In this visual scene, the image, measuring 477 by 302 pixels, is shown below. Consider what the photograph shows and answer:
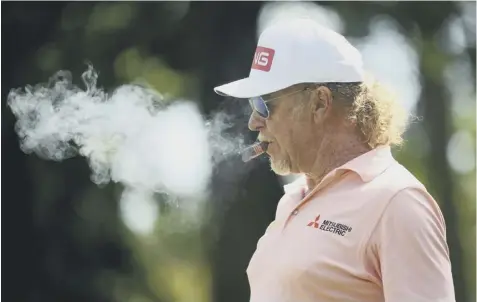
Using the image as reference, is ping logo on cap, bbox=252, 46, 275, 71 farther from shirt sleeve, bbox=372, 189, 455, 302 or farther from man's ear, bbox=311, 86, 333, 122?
shirt sleeve, bbox=372, 189, 455, 302

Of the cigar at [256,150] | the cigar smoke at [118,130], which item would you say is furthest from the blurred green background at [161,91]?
the cigar at [256,150]

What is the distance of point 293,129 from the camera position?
2.46 metres

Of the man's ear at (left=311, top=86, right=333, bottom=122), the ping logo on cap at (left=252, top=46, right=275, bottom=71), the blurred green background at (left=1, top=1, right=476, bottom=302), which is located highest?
the ping logo on cap at (left=252, top=46, right=275, bottom=71)

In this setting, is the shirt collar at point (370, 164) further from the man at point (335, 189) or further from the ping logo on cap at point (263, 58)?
the ping logo on cap at point (263, 58)

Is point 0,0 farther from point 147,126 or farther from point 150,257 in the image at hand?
point 150,257

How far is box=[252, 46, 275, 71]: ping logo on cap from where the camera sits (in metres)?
2.50

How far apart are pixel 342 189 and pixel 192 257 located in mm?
7122

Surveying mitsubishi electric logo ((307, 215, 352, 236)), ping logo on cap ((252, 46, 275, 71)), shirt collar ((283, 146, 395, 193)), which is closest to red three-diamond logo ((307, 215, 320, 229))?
mitsubishi electric logo ((307, 215, 352, 236))

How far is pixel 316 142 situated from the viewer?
2.46 meters

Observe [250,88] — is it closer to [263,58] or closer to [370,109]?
[263,58]

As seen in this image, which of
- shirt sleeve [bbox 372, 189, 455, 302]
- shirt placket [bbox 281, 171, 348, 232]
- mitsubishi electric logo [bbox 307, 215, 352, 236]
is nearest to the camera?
shirt sleeve [bbox 372, 189, 455, 302]

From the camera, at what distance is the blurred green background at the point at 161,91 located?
7.73 m

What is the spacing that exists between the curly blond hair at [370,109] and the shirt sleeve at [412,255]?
12.4 inches

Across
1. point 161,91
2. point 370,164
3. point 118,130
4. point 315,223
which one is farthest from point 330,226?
point 161,91
